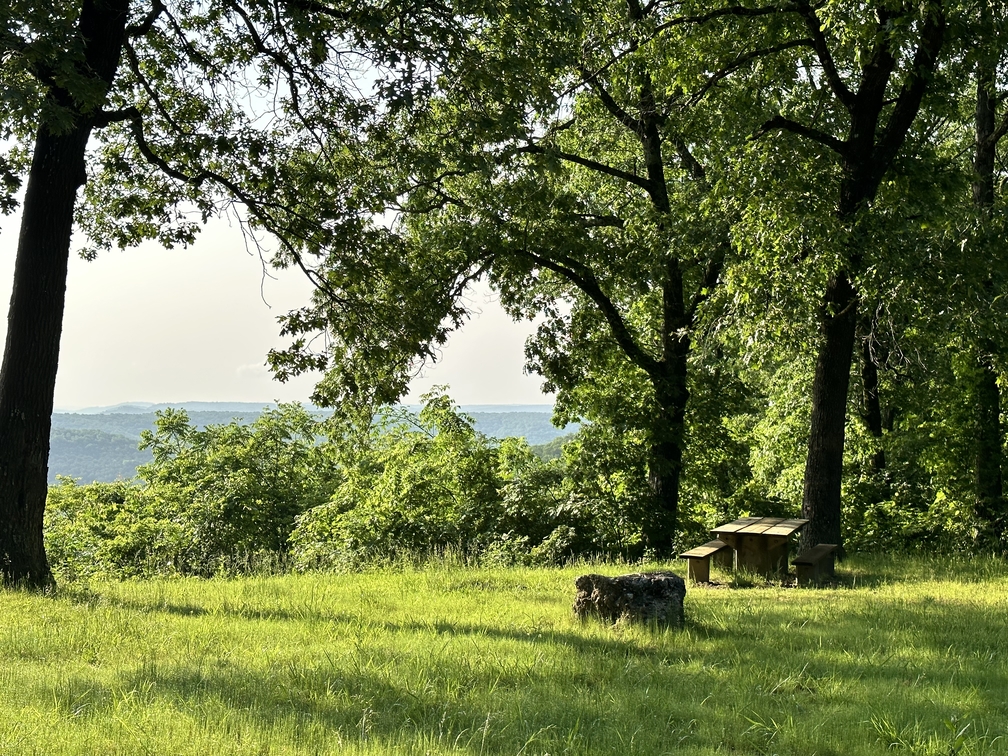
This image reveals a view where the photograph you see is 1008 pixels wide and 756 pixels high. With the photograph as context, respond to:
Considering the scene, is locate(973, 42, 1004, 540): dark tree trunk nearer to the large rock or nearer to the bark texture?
the bark texture

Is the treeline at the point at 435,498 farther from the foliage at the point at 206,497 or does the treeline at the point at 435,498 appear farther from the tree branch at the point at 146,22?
the tree branch at the point at 146,22

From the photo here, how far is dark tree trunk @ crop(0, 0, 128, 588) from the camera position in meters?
9.93

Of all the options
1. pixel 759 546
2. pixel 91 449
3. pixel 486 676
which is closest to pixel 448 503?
pixel 759 546

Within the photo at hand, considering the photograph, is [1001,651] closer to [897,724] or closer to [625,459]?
[897,724]

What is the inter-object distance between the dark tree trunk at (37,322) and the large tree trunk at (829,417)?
997 cm

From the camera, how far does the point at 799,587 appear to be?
11.0 m

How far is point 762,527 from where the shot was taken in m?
11.6

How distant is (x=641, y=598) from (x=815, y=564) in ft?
14.9

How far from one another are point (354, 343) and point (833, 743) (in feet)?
31.0

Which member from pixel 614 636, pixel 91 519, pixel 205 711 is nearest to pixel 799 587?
pixel 614 636

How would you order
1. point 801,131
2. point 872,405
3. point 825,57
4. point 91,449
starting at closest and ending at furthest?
1. point 825,57
2. point 801,131
3. point 872,405
4. point 91,449

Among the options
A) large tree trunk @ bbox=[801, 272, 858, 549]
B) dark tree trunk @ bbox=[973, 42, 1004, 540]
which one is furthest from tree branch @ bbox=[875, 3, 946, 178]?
dark tree trunk @ bbox=[973, 42, 1004, 540]

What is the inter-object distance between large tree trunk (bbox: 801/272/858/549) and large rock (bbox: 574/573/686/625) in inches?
216

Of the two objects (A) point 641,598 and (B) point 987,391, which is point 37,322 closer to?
(A) point 641,598
